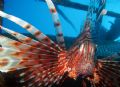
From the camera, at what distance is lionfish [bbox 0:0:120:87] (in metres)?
2.24

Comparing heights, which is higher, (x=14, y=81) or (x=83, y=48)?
(x=83, y=48)

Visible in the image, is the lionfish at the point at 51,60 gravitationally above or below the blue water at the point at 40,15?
below

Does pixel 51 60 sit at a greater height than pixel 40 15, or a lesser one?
lesser

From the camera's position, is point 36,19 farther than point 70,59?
Yes

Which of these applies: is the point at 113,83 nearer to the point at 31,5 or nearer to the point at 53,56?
the point at 53,56

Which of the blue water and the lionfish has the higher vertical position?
the blue water

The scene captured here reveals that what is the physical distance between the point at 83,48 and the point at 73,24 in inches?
113

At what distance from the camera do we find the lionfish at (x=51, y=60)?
7.36ft

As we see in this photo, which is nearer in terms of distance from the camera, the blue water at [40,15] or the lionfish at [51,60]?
the lionfish at [51,60]

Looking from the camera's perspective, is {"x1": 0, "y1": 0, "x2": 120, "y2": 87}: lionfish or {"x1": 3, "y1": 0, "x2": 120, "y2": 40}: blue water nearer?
{"x1": 0, "y1": 0, "x2": 120, "y2": 87}: lionfish

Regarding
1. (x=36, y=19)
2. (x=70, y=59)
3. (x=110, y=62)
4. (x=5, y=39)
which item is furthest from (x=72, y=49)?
(x=36, y=19)

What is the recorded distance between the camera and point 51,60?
8.35 ft

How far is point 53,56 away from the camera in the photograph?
256 centimetres

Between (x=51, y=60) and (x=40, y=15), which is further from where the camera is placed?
(x=40, y=15)
